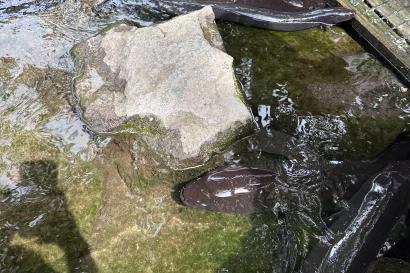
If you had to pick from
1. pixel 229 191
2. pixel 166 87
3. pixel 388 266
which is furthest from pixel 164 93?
pixel 388 266

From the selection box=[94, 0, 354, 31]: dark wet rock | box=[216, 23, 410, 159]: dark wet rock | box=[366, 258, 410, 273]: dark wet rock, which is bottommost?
box=[366, 258, 410, 273]: dark wet rock

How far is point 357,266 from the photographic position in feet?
10.7

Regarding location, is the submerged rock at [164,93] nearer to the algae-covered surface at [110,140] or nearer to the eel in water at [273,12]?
the algae-covered surface at [110,140]

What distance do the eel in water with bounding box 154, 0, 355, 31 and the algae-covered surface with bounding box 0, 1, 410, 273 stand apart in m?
0.12

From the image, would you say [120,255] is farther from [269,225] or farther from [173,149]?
[269,225]

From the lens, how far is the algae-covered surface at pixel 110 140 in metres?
3.51

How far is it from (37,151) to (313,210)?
2.65 m

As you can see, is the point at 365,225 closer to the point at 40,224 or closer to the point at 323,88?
the point at 323,88

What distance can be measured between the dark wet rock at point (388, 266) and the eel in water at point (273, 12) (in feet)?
9.05

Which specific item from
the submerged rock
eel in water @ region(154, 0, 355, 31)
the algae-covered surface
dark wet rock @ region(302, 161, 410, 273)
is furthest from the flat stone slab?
dark wet rock @ region(302, 161, 410, 273)

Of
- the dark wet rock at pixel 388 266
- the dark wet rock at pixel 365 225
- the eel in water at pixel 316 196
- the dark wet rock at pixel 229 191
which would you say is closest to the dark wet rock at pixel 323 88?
the eel in water at pixel 316 196

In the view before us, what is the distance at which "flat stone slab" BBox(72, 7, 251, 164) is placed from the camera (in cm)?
383

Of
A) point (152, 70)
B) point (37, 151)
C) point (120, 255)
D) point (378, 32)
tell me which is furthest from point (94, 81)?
point (378, 32)

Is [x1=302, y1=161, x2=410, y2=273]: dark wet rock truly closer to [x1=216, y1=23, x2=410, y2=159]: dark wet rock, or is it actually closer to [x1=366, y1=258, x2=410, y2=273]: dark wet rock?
[x1=366, y1=258, x2=410, y2=273]: dark wet rock
